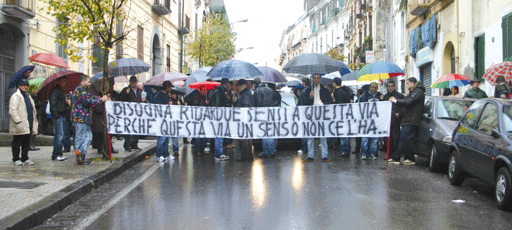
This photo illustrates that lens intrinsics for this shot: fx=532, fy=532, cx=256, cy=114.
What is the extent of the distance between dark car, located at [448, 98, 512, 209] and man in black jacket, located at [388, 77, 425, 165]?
2.24m

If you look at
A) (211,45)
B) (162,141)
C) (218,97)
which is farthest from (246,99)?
(211,45)

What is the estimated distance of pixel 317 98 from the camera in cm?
1207

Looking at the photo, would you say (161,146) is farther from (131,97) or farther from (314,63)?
(314,63)

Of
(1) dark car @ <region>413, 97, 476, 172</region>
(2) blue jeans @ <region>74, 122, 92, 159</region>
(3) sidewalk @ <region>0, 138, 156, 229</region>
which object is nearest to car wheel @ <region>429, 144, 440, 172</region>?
(1) dark car @ <region>413, 97, 476, 172</region>

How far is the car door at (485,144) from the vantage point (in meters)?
7.02

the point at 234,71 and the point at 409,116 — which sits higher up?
the point at 234,71

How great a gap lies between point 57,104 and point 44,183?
3.36 meters

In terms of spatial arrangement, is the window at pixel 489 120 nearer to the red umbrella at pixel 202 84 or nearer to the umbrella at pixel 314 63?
the umbrella at pixel 314 63

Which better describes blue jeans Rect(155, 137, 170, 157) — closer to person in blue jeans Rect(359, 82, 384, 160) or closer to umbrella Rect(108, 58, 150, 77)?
umbrella Rect(108, 58, 150, 77)

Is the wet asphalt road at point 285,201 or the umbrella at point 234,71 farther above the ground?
the umbrella at point 234,71

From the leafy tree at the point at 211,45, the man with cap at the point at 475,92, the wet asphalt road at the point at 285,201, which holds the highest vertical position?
the leafy tree at the point at 211,45

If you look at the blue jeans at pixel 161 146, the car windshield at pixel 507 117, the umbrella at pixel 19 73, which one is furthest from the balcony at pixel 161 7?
the car windshield at pixel 507 117

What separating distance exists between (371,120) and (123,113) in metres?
5.40

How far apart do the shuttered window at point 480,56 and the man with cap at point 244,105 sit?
9.93 meters
